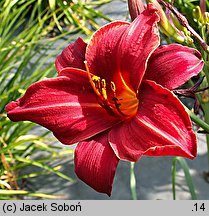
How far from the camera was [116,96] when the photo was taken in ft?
1.84

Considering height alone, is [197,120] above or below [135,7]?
below

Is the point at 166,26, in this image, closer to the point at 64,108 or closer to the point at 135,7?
the point at 135,7

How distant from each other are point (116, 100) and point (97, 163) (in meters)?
0.08

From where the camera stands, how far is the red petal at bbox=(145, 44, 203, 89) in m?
0.48

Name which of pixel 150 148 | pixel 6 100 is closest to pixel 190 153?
pixel 150 148

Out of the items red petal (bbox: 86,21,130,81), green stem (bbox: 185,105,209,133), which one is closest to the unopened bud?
red petal (bbox: 86,21,130,81)

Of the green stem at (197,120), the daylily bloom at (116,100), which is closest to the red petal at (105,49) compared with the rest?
the daylily bloom at (116,100)

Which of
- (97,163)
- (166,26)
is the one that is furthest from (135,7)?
(97,163)

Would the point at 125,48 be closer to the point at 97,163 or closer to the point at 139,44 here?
the point at 139,44

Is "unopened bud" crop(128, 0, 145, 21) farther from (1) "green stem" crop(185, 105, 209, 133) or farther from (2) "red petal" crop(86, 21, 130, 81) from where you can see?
(1) "green stem" crop(185, 105, 209, 133)

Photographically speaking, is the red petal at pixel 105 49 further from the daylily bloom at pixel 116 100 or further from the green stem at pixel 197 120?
the green stem at pixel 197 120

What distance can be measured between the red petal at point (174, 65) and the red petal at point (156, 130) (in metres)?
0.02

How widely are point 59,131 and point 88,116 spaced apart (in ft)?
0.13

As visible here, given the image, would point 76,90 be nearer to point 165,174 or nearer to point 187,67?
point 187,67
